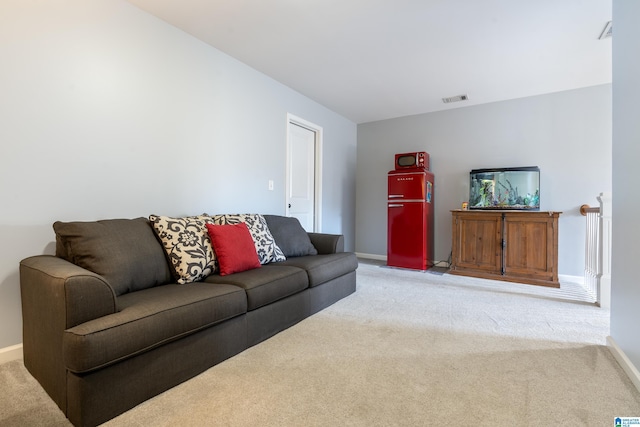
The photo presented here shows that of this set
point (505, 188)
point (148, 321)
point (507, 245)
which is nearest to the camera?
point (148, 321)

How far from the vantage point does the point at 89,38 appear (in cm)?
207

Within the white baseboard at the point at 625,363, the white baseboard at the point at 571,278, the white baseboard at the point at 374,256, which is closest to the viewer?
the white baseboard at the point at 625,363

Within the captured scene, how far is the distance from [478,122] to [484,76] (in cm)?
109

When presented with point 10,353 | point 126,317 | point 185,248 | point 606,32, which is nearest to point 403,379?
point 126,317

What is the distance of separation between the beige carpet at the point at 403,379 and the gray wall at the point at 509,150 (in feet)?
6.32

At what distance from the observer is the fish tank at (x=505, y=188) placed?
158 inches

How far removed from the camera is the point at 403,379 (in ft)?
5.19

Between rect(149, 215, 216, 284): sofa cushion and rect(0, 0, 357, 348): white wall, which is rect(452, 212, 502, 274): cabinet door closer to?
rect(0, 0, 357, 348): white wall

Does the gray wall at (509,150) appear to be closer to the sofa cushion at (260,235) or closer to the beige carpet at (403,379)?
the beige carpet at (403,379)

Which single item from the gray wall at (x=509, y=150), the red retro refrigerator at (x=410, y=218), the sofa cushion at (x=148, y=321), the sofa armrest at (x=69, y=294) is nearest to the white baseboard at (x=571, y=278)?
the gray wall at (x=509, y=150)

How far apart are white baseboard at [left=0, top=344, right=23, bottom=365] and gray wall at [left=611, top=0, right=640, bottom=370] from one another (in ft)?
11.1

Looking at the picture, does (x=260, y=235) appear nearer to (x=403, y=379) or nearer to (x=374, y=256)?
(x=403, y=379)

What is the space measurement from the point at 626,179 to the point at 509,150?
9.40ft

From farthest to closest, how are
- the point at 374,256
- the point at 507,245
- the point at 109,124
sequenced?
the point at 374,256
the point at 507,245
the point at 109,124
